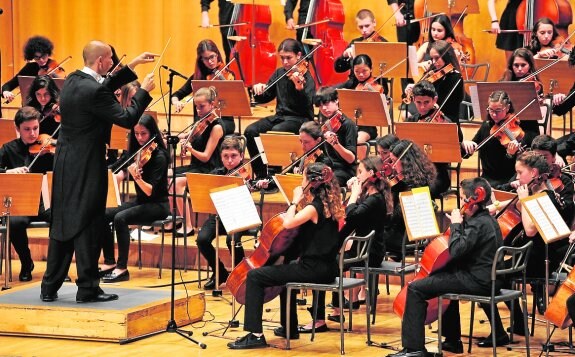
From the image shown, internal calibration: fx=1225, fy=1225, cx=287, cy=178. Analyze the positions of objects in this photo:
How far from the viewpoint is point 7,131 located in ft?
28.3

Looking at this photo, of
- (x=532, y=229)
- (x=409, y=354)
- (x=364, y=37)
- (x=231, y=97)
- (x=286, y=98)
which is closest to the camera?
(x=409, y=354)

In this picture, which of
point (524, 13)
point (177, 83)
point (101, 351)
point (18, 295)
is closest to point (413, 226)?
point (101, 351)

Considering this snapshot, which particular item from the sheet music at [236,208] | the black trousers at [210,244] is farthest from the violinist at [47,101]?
the sheet music at [236,208]

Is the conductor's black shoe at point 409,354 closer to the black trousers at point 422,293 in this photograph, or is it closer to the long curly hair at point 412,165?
the black trousers at point 422,293

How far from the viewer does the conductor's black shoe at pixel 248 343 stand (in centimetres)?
628

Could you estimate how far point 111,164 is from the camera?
8625 mm

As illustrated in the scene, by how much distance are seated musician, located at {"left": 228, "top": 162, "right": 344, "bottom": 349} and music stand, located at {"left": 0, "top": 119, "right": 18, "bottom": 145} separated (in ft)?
9.81

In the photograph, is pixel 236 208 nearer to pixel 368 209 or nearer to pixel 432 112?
pixel 368 209

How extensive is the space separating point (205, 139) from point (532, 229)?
9.07ft

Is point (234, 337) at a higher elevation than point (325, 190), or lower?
lower

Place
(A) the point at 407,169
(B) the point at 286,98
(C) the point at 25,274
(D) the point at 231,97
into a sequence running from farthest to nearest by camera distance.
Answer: (B) the point at 286,98, (D) the point at 231,97, (C) the point at 25,274, (A) the point at 407,169

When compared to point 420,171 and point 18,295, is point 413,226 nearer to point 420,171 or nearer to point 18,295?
point 420,171

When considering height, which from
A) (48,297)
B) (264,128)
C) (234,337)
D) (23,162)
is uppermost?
(264,128)

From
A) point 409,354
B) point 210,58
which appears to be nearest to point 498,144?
point 409,354
